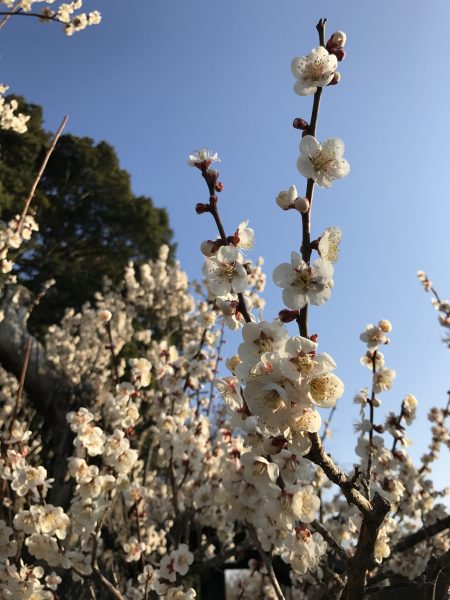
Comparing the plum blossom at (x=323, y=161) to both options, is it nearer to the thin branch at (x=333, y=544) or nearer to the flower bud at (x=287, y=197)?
the flower bud at (x=287, y=197)

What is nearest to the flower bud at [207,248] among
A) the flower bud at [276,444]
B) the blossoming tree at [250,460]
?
the blossoming tree at [250,460]

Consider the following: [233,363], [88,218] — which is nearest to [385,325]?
[233,363]

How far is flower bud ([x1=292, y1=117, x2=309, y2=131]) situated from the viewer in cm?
122

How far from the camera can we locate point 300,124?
1222 mm

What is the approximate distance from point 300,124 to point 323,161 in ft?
0.38

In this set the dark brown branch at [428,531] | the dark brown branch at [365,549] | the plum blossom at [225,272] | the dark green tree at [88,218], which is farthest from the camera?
the dark green tree at [88,218]

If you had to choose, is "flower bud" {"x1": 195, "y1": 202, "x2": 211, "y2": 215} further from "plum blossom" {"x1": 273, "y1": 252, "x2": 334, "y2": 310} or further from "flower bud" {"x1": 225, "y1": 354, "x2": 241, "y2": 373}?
"flower bud" {"x1": 225, "y1": 354, "x2": 241, "y2": 373}

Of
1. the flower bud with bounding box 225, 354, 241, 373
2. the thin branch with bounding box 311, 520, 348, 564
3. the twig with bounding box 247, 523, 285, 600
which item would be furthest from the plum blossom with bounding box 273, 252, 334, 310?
the twig with bounding box 247, 523, 285, 600

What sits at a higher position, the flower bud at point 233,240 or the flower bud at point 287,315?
the flower bud at point 233,240

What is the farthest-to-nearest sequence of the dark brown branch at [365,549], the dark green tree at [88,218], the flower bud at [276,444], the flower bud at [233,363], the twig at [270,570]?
the dark green tree at [88,218] → the twig at [270,570] → the flower bud at [233,363] → the flower bud at [276,444] → the dark brown branch at [365,549]

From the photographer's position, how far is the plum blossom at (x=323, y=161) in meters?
1.19

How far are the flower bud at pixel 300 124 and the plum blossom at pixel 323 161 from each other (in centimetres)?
5

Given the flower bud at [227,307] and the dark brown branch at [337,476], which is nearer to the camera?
the dark brown branch at [337,476]

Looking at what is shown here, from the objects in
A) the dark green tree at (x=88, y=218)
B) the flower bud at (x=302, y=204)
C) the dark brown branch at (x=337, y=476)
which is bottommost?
the dark brown branch at (x=337, y=476)
